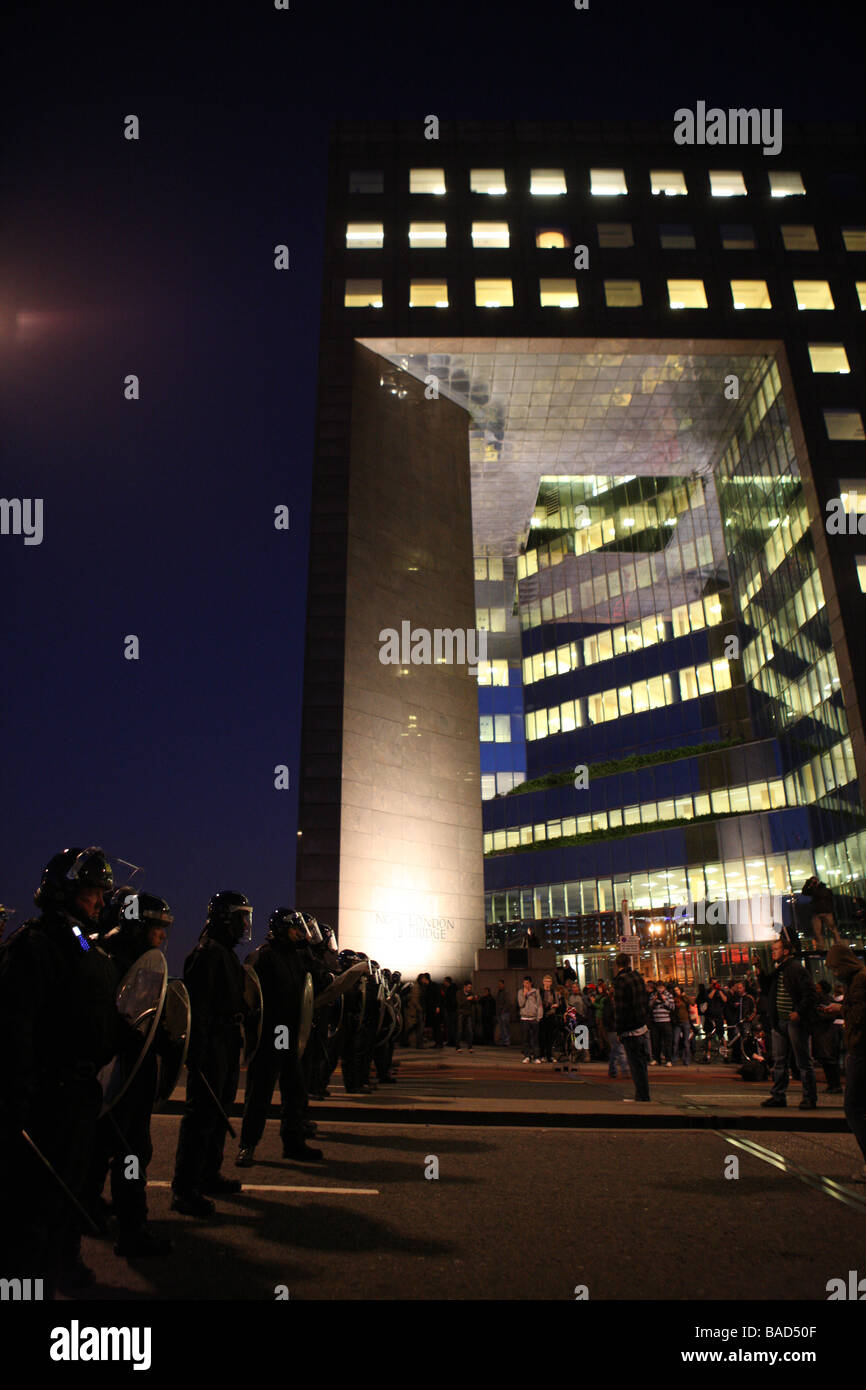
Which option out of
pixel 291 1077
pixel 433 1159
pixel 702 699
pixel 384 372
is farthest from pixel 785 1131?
pixel 702 699

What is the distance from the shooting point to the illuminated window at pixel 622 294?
38.1 meters

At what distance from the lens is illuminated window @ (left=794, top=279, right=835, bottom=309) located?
3883cm

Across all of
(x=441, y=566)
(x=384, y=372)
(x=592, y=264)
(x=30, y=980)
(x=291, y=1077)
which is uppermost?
(x=592, y=264)

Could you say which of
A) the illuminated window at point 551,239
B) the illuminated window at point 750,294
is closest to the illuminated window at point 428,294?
the illuminated window at point 551,239

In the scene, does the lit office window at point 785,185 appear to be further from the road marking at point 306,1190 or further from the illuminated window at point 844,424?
the road marking at point 306,1190

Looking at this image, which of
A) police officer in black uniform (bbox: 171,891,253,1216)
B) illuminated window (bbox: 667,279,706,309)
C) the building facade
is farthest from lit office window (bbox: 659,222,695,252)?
police officer in black uniform (bbox: 171,891,253,1216)

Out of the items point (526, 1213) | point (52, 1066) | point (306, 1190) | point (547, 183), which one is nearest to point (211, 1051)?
→ point (306, 1190)

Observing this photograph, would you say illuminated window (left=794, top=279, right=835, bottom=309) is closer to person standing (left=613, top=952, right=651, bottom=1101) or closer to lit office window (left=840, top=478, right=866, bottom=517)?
lit office window (left=840, top=478, right=866, bottom=517)

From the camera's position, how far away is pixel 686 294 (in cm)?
3875

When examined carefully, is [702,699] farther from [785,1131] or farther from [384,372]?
[785,1131]

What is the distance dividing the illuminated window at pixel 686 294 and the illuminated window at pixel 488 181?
1005 centimetres

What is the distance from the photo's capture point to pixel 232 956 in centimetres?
663

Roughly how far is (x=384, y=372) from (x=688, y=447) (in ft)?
71.1

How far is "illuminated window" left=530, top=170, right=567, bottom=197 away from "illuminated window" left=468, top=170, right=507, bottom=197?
1589 mm
